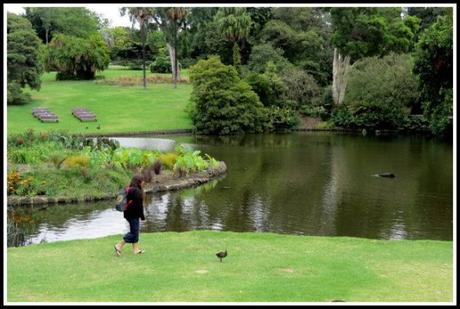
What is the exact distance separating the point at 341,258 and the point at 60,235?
30.8ft

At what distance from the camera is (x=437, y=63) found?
1249 inches

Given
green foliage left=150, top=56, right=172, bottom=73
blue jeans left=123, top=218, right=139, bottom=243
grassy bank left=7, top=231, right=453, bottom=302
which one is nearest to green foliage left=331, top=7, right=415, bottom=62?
green foliage left=150, top=56, right=172, bottom=73

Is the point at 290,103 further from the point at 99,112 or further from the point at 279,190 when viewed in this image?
the point at 279,190

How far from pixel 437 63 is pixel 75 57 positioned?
4657 centimetres

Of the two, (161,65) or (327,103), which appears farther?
(161,65)

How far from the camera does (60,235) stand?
62.4 feet

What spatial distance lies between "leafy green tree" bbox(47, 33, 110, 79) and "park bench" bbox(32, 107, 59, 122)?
54.0 ft

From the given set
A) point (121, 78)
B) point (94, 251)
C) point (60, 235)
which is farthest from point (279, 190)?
point (121, 78)

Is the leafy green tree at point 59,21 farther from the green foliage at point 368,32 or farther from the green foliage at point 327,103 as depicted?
the green foliage at point 368,32

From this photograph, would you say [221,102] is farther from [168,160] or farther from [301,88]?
[168,160]

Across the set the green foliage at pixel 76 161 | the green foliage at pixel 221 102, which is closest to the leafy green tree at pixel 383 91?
the green foliage at pixel 221 102

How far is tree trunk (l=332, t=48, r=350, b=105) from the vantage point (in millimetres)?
58562

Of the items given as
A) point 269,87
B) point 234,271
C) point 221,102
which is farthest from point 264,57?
point 234,271

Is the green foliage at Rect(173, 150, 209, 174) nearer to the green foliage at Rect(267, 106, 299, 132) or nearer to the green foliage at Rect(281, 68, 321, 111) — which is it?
the green foliage at Rect(267, 106, 299, 132)
